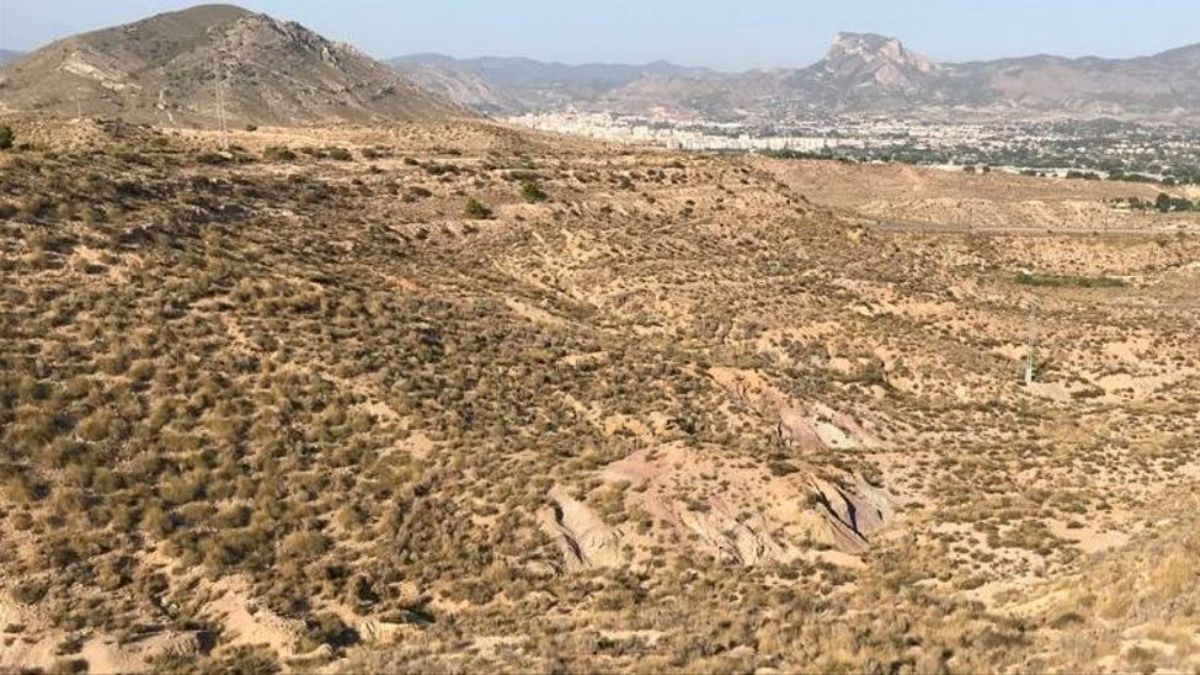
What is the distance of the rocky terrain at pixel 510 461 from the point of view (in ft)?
59.8

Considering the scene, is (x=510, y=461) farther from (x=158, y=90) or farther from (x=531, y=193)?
(x=158, y=90)

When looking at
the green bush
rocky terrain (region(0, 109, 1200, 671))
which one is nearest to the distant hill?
the green bush

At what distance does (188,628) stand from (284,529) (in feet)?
12.3

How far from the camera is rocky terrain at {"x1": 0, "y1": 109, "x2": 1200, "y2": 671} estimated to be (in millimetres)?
18219

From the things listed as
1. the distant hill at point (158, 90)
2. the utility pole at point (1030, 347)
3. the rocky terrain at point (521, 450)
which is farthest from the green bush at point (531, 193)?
the distant hill at point (158, 90)

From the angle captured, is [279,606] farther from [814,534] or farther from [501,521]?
[814,534]

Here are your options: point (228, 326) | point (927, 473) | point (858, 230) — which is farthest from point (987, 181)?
point (228, 326)

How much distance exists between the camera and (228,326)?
29.0m

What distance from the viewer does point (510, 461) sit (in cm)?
2612

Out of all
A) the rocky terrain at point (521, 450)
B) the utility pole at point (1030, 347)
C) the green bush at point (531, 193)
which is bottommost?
the utility pole at point (1030, 347)

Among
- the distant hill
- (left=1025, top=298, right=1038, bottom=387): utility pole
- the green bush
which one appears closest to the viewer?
(left=1025, top=298, right=1038, bottom=387): utility pole

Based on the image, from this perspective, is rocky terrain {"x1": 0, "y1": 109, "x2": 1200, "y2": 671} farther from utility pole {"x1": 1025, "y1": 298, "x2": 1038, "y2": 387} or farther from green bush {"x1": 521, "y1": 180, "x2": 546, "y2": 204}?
green bush {"x1": 521, "y1": 180, "x2": 546, "y2": 204}

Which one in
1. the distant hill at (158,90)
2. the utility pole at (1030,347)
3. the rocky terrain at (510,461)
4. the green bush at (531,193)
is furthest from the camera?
the distant hill at (158,90)

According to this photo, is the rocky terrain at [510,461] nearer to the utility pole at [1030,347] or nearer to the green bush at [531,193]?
the utility pole at [1030,347]
